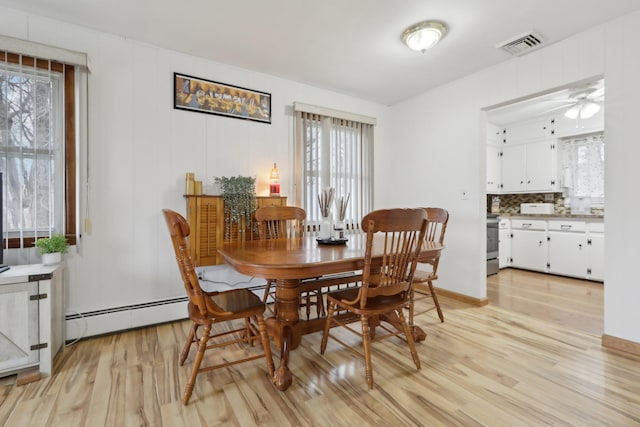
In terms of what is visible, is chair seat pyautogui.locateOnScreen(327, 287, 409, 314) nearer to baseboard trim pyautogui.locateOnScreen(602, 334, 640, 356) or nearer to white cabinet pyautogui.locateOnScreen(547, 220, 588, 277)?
baseboard trim pyautogui.locateOnScreen(602, 334, 640, 356)

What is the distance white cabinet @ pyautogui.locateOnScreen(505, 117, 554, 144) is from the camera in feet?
16.1

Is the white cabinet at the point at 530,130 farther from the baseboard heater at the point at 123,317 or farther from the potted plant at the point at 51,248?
the potted plant at the point at 51,248

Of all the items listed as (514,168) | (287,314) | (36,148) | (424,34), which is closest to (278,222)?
(287,314)

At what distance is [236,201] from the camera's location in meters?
2.81

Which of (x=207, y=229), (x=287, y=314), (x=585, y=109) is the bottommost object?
(x=287, y=314)

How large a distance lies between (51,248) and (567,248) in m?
6.24

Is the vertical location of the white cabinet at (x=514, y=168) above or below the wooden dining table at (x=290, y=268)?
above

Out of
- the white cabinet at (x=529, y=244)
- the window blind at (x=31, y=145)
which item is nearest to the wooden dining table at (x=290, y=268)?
the window blind at (x=31, y=145)

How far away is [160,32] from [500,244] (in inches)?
223

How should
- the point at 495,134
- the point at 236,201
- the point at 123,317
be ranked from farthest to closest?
the point at 495,134 → the point at 236,201 → the point at 123,317

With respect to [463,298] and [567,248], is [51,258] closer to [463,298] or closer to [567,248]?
[463,298]

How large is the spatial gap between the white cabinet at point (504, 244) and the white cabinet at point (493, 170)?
61 centimetres

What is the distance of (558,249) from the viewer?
15.0 feet

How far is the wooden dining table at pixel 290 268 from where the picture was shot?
1.54 meters
